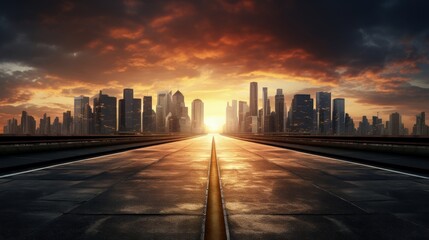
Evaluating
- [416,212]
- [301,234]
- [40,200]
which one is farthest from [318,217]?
[40,200]

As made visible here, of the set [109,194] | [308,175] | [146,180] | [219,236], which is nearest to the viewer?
[219,236]

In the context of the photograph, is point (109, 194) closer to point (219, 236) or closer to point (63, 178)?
point (63, 178)

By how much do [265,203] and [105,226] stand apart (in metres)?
3.53

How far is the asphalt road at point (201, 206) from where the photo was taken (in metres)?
5.52

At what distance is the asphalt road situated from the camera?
5.52 metres

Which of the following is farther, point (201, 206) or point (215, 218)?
point (201, 206)

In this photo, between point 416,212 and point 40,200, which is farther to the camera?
point 40,200

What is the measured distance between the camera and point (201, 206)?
7.40 meters

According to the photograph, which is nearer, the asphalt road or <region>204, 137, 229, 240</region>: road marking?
<region>204, 137, 229, 240</region>: road marking

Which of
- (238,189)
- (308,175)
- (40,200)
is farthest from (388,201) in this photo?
(40,200)

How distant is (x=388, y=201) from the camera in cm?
804

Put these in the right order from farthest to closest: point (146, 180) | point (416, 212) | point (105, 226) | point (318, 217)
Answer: point (146, 180)
point (416, 212)
point (318, 217)
point (105, 226)

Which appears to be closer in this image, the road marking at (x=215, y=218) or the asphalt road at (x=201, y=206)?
the road marking at (x=215, y=218)

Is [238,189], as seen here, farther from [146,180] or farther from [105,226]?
[105,226]
